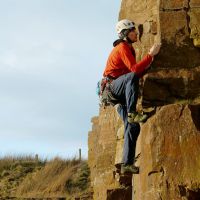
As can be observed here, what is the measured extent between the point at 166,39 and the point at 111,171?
4348 millimetres

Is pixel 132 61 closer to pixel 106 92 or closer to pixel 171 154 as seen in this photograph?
pixel 106 92

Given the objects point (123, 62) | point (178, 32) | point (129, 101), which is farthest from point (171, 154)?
point (178, 32)

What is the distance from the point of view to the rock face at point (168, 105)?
8.27 meters

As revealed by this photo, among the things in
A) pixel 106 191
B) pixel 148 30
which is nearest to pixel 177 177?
pixel 148 30

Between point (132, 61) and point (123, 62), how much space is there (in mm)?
182

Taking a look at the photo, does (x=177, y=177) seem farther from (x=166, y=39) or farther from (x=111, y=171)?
(x=111, y=171)

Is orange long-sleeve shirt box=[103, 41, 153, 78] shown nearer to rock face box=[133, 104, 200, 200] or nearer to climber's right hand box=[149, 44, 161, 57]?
climber's right hand box=[149, 44, 161, 57]

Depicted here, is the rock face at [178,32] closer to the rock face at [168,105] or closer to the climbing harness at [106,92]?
the rock face at [168,105]

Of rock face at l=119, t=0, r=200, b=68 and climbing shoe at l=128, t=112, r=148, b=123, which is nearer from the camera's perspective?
climbing shoe at l=128, t=112, r=148, b=123

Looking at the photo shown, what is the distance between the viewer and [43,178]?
2914 cm

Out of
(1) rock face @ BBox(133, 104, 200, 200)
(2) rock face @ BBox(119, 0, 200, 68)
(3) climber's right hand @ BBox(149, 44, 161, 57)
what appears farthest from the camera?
(2) rock face @ BBox(119, 0, 200, 68)

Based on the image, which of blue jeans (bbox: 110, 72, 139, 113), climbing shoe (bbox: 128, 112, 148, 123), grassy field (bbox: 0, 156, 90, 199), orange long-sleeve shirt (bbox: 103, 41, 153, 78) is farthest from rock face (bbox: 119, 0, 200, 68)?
grassy field (bbox: 0, 156, 90, 199)

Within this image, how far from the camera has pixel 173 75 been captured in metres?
9.51

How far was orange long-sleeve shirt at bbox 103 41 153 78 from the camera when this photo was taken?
9102mm
